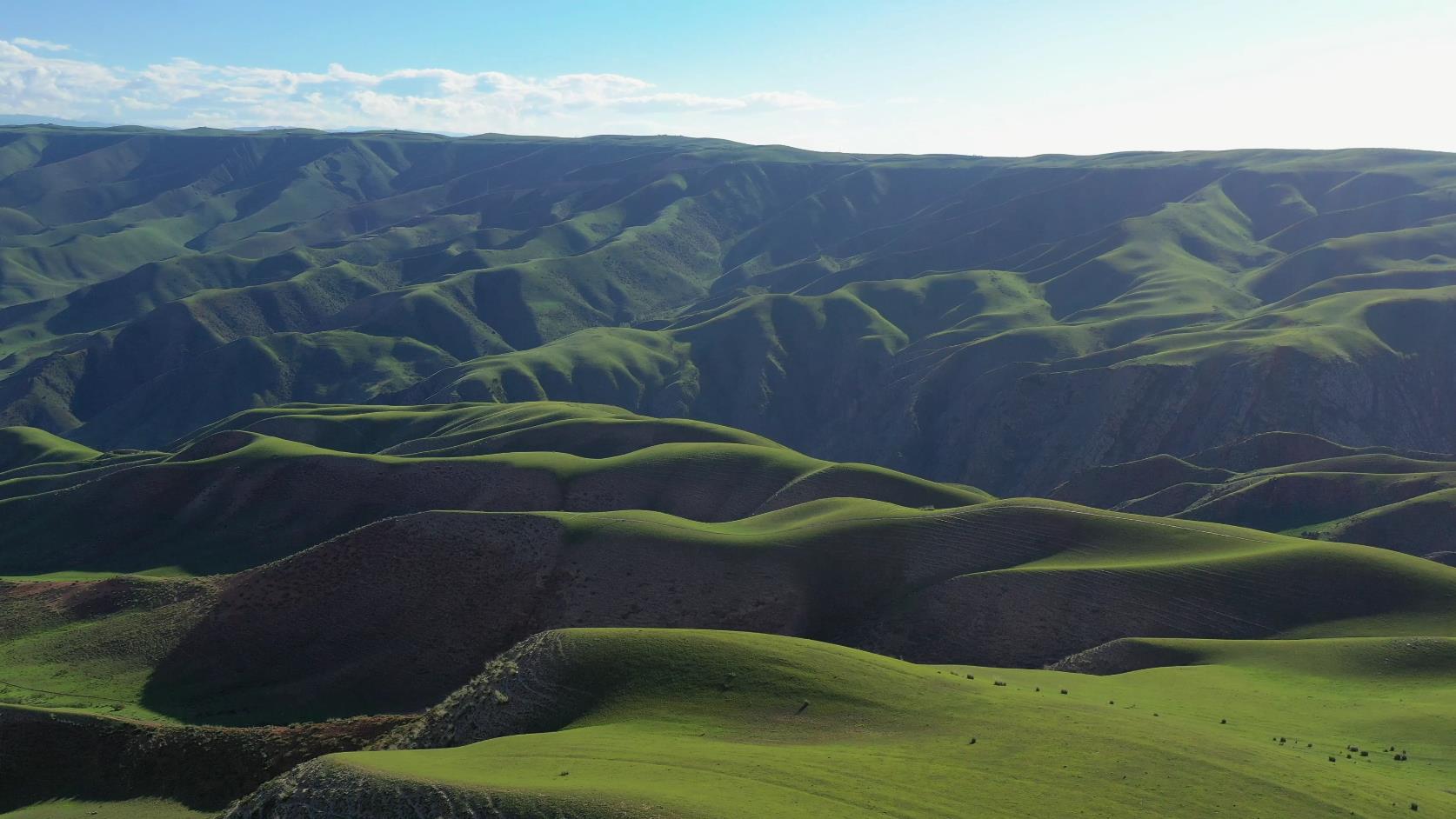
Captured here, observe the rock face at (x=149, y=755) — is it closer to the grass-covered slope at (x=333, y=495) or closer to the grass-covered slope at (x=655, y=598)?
the grass-covered slope at (x=655, y=598)

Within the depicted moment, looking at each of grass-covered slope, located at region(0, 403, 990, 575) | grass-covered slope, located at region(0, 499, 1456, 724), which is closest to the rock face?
grass-covered slope, located at region(0, 499, 1456, 724)

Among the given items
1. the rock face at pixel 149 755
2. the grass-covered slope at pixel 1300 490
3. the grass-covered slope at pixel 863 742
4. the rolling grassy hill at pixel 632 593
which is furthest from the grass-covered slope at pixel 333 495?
the grass-covered slope at pixel 863 742

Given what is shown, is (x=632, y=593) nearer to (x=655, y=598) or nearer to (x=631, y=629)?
(x=655, y=598)

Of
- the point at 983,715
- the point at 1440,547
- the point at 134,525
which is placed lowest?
the point at 134,525

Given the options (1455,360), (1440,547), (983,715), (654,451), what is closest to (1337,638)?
(983,715)

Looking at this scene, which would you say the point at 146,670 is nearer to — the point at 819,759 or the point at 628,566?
the point at 628,566

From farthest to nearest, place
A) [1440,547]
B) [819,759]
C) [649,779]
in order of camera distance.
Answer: [1440,547], [819,759], [649,779]

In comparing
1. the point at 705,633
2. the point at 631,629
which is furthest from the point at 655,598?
the point at 705,633

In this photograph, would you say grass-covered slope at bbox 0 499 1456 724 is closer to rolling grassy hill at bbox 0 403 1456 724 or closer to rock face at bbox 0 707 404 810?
rolling grassy hill at bbox 0 403 1456 724
